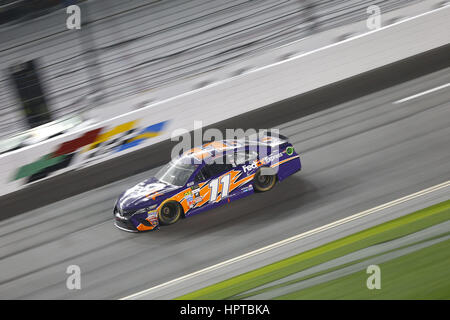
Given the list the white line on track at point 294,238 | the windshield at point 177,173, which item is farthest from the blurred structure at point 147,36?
the white line on track at point 294,238

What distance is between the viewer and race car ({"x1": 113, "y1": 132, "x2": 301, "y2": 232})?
9609 mm

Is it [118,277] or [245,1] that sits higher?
[245,1]

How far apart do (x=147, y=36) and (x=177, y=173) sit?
10470mm

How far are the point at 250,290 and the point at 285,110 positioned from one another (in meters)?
7.36

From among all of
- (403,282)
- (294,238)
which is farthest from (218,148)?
(403,282)

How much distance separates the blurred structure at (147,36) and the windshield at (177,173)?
6.54 metres

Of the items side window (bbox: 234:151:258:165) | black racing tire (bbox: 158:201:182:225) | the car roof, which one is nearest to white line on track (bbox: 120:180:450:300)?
black racing tire (bbox: 158:201:182:225)

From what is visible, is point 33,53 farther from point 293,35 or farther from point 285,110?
point 285,110

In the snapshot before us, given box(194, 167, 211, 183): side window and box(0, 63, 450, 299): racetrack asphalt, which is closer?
box(0, 63, 450, 299): racetrack asphalt

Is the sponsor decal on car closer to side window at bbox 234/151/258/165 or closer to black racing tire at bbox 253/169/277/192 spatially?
side window at bbox 234/151/258/165

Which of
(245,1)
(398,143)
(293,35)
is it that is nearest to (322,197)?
(398,143)

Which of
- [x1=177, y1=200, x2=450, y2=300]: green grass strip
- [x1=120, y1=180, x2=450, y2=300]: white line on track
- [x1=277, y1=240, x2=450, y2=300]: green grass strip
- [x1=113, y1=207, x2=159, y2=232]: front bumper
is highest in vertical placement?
[x1=113, y1=207, x2=159, y2=232]: front bumper

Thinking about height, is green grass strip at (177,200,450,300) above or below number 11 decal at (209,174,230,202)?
below
